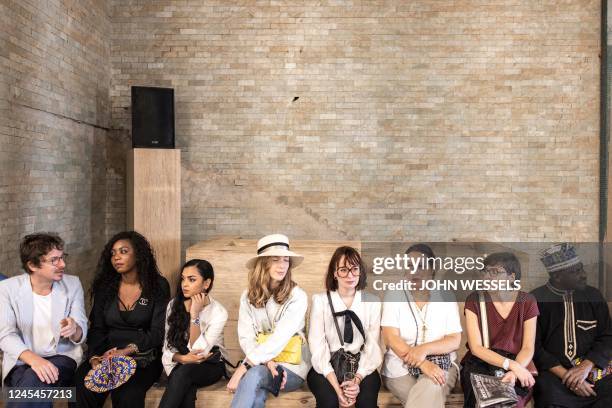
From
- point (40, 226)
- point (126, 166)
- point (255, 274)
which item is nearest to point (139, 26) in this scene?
point (126, 166)

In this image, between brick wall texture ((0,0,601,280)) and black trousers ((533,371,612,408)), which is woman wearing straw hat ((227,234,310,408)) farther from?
brick wall texture ((0,0,601,280))

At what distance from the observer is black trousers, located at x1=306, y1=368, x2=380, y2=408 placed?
10.3 ft

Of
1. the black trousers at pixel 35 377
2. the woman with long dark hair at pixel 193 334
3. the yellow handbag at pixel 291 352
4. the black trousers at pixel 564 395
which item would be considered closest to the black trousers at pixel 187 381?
the woman with long dark hair at pixel 193 334

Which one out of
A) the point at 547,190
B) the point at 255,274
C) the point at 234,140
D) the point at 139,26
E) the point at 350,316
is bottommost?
the point at 350,316

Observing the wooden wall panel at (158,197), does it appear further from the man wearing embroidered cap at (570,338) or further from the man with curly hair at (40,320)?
the man wearing embroidered cap at (570,338)

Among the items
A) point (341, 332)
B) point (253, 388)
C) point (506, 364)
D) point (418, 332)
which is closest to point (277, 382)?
point (253, 388)

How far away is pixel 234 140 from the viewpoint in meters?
6.45

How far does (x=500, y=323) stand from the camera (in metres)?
3.22

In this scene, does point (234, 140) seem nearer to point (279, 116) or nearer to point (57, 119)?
point (279, 116)

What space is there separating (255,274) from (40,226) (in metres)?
2.41

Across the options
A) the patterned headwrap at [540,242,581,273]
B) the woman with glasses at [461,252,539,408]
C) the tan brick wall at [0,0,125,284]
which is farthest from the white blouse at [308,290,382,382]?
the tan brick wall at [0,0,125,284]

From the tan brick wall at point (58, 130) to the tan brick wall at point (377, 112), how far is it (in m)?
0.48

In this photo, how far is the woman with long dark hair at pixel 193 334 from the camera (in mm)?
3248

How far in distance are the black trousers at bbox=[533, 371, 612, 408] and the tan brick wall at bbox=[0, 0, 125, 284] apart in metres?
3.71
